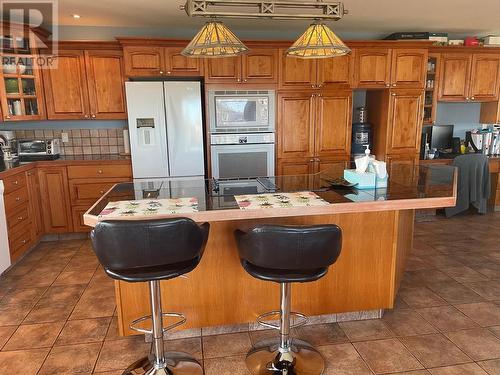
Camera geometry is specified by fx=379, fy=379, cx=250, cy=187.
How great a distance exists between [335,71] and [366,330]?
117 inches

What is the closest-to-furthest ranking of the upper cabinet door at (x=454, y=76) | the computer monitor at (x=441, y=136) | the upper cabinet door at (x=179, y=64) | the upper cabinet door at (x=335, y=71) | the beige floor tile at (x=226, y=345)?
the beige floor tile at (x=226, y=345) < the upper cabinet door at (x=179, y=64) < the upper cabinet door at (x=335, y=71) < the upper cabinet door at (x=454, y=76) < the computer monitor at (x=441, y=136)

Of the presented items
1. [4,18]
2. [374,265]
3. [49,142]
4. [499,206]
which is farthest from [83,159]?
[499,206]

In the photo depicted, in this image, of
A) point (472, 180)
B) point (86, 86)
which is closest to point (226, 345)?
point (86, 86)

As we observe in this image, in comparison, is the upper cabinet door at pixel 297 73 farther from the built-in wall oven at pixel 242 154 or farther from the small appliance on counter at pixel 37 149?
the small appliance on counter at pixel 37 149

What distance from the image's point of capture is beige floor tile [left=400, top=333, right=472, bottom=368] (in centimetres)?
218

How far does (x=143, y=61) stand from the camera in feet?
13.4

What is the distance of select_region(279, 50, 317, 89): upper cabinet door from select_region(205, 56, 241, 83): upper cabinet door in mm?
502

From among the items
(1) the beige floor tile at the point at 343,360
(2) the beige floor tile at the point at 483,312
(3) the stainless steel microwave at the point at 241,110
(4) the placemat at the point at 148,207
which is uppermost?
(3) the stainless steel microwave at the point at 241,110

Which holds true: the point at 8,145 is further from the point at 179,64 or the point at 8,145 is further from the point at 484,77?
the point at 484,77

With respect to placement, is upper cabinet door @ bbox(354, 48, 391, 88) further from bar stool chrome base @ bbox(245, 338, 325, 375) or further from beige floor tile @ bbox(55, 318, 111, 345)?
beige floor tile @ bbox(55, 318, 111, 345)

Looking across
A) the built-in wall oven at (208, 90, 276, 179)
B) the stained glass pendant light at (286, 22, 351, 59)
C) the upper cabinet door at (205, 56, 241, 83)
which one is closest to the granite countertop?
the built-in wall oven at (208, 90, 276, 179)

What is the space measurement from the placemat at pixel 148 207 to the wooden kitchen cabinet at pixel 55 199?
2.36 m

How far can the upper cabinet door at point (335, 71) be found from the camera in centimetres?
434

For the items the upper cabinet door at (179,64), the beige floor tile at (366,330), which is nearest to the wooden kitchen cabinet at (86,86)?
the upper cabinet door at (179,64)
